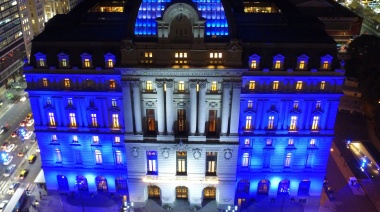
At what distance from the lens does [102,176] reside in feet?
359

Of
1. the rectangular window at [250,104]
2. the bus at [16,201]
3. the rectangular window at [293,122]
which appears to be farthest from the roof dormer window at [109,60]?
the rectangular window at [293,122]

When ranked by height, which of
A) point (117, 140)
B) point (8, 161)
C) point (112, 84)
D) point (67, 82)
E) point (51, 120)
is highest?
point (67, 82)

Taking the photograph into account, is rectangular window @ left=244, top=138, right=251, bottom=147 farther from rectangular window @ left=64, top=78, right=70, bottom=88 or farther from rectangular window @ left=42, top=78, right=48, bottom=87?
rectangular window @ left=42, top=78, right=48, bottom=87

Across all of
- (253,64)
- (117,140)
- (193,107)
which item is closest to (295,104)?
(253,64)

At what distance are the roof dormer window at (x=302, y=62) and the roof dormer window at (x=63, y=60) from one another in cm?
5346

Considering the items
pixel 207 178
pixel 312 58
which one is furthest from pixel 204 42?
pixel 207 178

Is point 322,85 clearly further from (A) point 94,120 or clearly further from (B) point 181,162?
(A) point 94,120

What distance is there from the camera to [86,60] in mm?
97250

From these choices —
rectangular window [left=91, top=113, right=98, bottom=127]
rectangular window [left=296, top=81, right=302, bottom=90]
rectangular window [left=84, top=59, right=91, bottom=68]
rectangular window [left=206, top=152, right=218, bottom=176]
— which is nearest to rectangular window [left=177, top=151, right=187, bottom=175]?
rectangular window [left=206, top=152, right=218, bottom=176]

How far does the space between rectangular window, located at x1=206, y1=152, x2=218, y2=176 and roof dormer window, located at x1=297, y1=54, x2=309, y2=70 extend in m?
28.7

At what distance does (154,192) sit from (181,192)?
719 centimetres

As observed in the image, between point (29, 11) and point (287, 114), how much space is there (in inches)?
5340

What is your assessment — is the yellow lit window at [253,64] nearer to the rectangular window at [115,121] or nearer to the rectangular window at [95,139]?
the rectangular window at [115,121]

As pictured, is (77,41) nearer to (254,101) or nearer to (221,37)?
(221,37)
